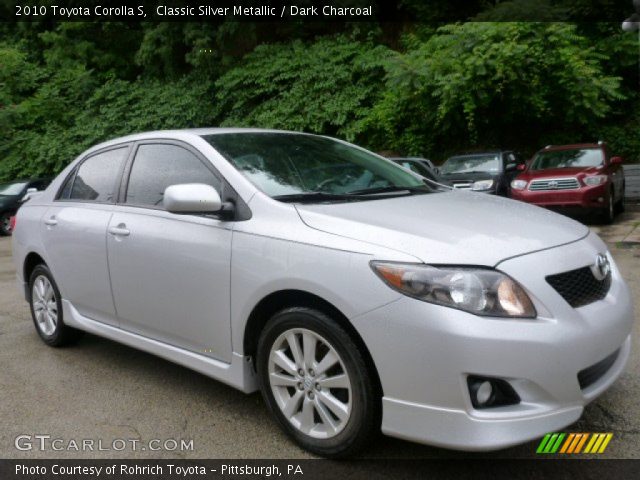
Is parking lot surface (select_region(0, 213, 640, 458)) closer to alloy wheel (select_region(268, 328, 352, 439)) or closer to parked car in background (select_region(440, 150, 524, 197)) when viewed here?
alloy wheel (select_region(268, 328, 352, 439))

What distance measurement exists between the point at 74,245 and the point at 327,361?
229cm

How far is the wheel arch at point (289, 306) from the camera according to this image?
8.52ft

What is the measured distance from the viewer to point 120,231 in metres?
3.71

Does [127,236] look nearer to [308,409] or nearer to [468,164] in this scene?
[308,409]

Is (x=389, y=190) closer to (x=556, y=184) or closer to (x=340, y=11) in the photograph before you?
(x=556, y=184)

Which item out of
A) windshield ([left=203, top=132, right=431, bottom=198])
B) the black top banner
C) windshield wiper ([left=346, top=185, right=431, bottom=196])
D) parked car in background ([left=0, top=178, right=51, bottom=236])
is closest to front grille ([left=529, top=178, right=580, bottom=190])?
the black top banner

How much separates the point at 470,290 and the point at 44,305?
3.61m

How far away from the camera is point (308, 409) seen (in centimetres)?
283

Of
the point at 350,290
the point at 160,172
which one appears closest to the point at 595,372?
the point at 350,290

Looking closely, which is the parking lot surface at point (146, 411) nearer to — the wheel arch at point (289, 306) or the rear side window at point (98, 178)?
the wheel arch at point (289, 306)

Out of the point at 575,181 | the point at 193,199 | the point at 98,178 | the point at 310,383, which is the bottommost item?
the point at 575,181

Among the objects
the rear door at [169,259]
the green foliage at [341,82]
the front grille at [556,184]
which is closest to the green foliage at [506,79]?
the green foliage at [341,82]

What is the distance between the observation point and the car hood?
8.22ft

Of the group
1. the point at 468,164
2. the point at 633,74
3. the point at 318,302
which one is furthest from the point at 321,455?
the point at 633,74
